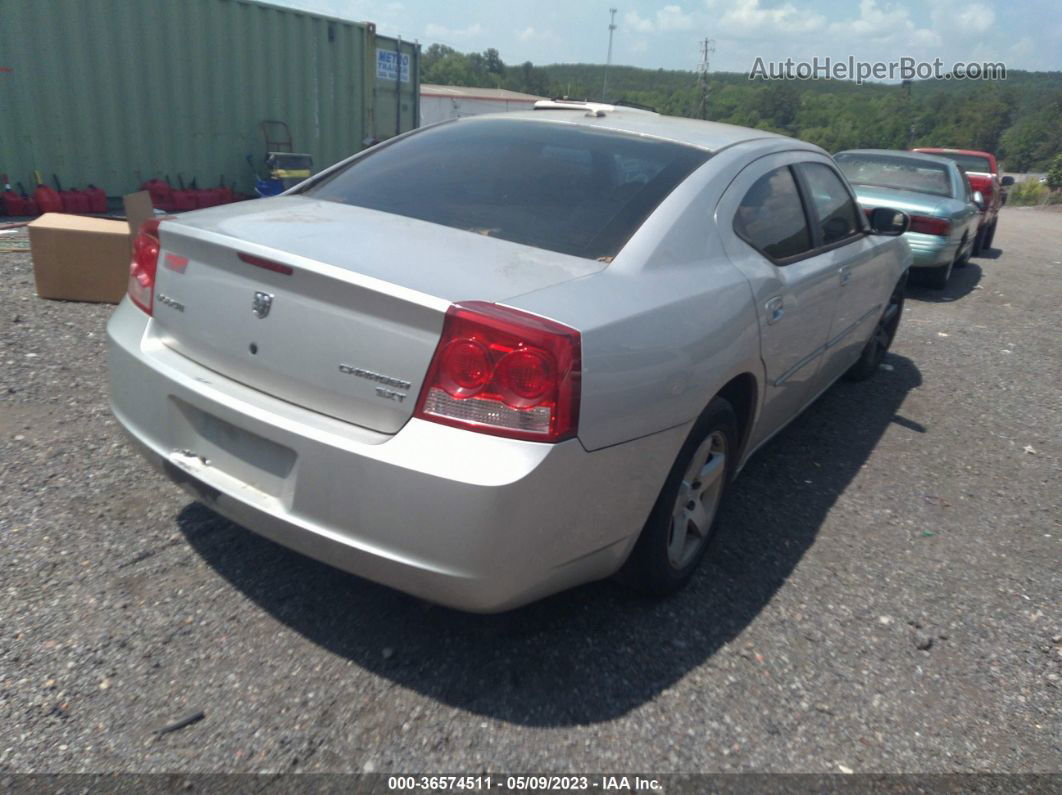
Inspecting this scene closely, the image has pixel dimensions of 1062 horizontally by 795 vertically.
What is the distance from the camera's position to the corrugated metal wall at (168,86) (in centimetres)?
927

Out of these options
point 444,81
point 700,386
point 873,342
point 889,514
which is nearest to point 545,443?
point 700,386

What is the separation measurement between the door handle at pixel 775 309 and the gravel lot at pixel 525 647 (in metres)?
0.95

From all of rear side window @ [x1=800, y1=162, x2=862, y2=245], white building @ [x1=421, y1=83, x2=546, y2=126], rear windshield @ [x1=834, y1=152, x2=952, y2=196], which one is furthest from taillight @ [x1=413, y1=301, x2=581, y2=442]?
white building @ [x1=421, y1=83, x2=546, y2=126]

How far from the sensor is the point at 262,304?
241cm

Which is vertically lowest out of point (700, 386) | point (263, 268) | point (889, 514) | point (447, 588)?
point (889, 514)

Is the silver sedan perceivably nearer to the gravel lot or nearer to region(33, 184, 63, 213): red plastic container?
the gravel lot

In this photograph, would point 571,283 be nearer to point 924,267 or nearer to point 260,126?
point 924,267

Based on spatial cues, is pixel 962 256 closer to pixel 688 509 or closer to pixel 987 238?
pixel 987 238

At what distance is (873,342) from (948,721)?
12.0ft

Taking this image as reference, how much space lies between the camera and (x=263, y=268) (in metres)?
2.41

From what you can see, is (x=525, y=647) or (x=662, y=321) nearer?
(x=662, y=321)

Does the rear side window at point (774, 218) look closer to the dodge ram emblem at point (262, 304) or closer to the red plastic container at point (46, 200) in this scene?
the dodge ram emblem at point (262, 304)

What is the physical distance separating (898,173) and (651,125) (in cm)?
761

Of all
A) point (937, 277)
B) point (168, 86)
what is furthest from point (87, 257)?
point (937, 277)
